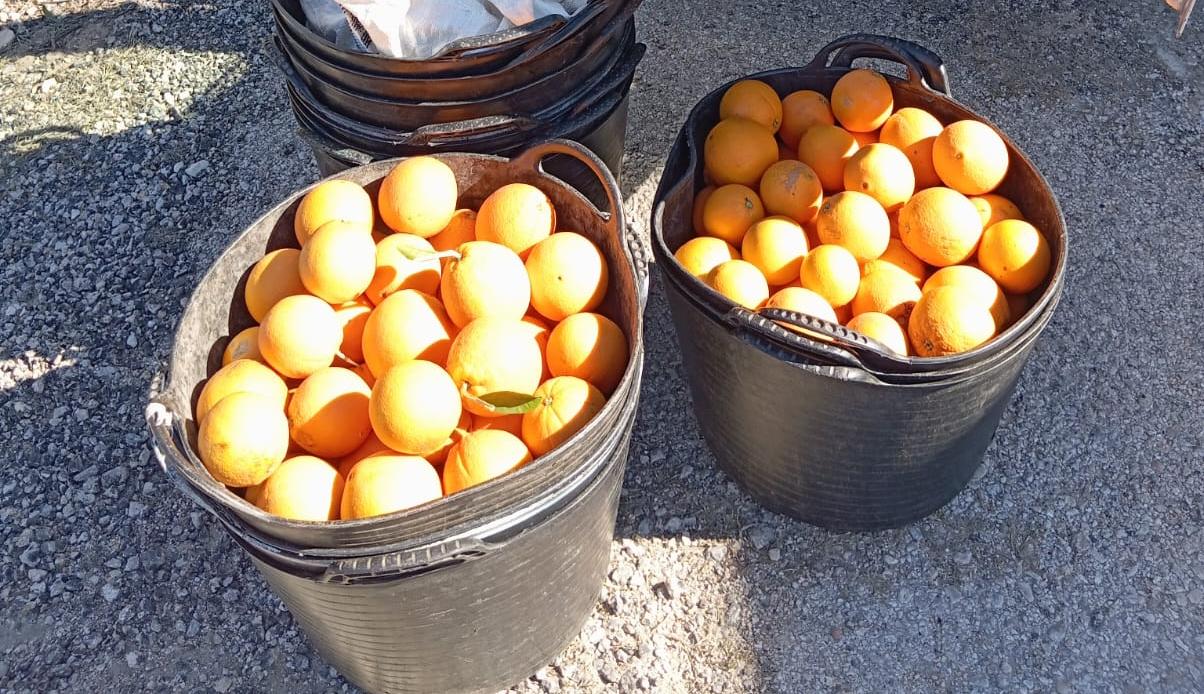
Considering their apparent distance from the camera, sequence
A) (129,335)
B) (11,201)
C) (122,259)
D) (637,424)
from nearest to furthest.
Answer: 1. (637,424)
2. (129,335)
3. (122,259)
4. (11,201)

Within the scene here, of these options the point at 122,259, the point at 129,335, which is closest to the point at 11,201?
the point at 122,259

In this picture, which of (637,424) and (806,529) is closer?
(806,529)

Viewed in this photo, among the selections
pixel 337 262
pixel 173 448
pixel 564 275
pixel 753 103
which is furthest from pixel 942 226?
pixel 173 448

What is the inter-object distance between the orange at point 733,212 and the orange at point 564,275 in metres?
0.41

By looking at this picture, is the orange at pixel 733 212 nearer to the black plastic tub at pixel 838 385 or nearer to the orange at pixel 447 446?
the black plastic tub at pixel 838 385

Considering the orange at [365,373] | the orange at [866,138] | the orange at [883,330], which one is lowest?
the orange at [365,373]

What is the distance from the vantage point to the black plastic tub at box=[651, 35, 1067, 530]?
1.86 m

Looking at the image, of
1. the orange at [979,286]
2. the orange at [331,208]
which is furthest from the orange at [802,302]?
the orange at [331,208]

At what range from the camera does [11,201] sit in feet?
11.0

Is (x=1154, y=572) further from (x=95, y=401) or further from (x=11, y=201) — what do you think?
(x=11, y=201)

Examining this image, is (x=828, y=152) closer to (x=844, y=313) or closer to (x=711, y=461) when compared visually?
(x=844, y=313)

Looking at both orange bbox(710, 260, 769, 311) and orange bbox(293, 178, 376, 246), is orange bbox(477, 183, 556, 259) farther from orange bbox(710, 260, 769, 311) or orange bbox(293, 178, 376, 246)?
orange bbox(710, 260, 769, 311)

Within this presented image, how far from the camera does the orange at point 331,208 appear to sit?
6.57 ft

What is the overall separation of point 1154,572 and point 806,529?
0.83m
